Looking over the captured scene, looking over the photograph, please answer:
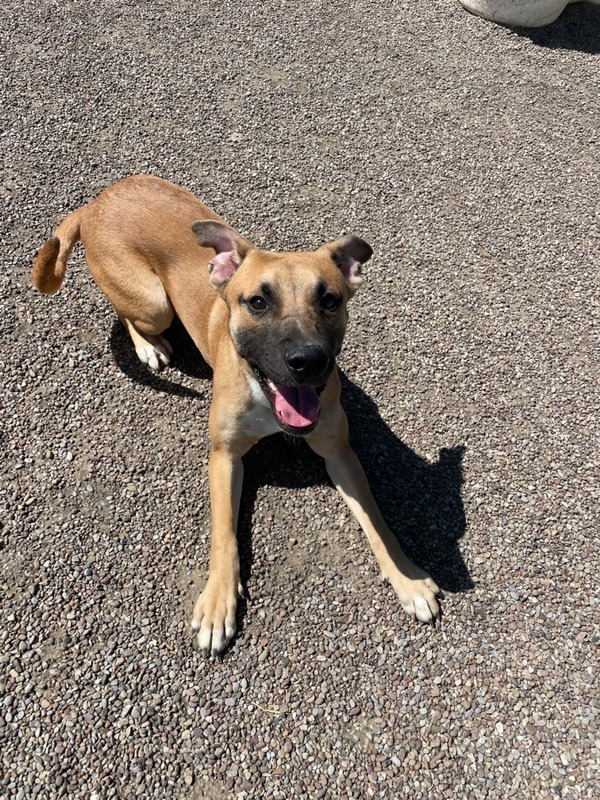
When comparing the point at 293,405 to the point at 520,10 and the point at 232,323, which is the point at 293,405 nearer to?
the point at 232,323

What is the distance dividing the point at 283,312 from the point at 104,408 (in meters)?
2.06

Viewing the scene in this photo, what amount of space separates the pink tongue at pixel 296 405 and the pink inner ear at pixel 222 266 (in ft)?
2.89

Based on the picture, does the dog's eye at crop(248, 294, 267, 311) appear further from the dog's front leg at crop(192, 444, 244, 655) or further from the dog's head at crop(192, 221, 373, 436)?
the dog's front leg at crop(192, 444, 244, 655)

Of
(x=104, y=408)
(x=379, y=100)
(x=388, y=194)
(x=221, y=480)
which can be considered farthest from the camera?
(x=379, y=100)

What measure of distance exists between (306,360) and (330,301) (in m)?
0.58

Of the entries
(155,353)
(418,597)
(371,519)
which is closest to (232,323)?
(155,353)

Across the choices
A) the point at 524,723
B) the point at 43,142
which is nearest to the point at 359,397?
the point at 524,723

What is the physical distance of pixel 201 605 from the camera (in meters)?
3.69

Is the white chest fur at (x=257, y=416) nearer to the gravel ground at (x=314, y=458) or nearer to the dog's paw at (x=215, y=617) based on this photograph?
the gravel ground at (x=314, y=458)

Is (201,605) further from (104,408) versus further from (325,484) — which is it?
(104,408)

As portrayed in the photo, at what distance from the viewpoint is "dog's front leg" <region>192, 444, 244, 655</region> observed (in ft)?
11.8

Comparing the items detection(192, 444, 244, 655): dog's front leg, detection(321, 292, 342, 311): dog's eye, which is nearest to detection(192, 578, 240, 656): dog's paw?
detection(192, 444, 244, 655): dog's front leg

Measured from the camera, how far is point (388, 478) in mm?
4531

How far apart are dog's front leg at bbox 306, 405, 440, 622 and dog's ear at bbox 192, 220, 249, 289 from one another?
1.16m
